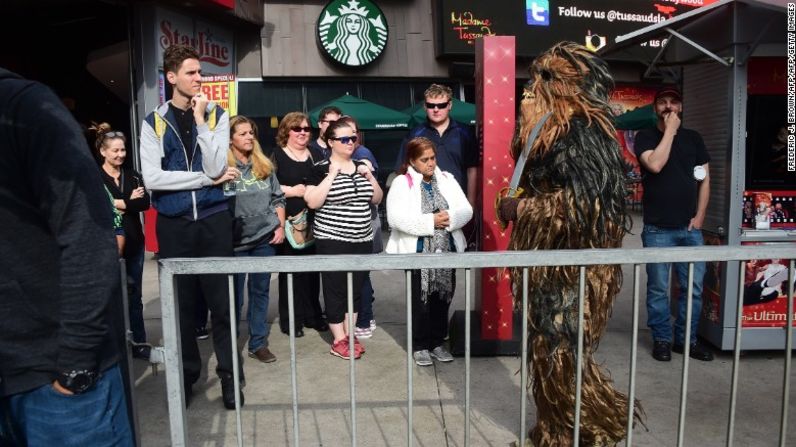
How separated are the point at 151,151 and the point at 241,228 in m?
1.16

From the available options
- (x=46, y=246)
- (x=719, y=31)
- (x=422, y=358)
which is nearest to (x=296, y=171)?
(x=422, y=358)

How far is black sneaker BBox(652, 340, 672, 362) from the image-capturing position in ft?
15.8

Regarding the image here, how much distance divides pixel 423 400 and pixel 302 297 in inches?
76.1

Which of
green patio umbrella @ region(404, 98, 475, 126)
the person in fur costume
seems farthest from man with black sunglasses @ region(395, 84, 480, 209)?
green patio umbrella @ region(404, 98, 475, 126)

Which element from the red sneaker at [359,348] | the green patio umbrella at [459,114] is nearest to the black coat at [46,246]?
the red sneaker at [359,348]

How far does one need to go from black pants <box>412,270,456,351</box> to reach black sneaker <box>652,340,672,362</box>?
1595mm

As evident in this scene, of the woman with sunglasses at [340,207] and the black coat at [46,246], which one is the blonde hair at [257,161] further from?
the black coat at [46,246]

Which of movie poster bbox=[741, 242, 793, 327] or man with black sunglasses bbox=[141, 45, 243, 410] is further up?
man with black sunglasses bbox=[141, 45, 243, 410]

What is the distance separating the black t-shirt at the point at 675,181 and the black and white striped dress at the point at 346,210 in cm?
210

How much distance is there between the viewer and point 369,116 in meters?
10.8

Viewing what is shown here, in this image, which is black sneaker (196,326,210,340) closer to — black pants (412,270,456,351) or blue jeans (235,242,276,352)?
blue jeans (235,242,276,352)

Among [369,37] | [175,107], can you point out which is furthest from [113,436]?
[369,37]

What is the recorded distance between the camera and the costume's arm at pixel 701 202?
483 cm

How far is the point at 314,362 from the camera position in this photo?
4957mm
